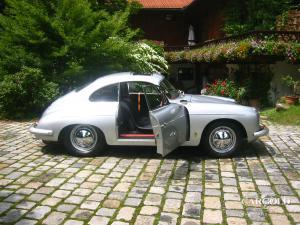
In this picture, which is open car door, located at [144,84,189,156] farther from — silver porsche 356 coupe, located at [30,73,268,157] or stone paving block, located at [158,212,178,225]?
stone paving block, located at [158,212,178,225]

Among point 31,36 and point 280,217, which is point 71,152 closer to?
point 280,217

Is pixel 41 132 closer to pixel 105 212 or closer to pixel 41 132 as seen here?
pixel 41 132

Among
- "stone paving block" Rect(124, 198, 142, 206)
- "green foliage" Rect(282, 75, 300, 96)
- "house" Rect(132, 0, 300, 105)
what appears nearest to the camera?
"stone paving block" Rect(124, 198, 142, 206)

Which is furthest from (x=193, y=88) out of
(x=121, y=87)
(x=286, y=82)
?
(x=121, y=87)

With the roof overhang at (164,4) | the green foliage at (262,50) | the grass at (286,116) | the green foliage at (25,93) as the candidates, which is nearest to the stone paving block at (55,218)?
the green foliage at (25,93)

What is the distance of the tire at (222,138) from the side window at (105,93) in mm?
1868

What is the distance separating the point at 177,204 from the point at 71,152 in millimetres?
2882

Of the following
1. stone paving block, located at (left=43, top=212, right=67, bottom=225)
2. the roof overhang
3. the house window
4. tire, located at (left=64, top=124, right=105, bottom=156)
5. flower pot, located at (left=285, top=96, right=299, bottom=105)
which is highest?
the roof overhang

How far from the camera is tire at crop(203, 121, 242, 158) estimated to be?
21.8 feet

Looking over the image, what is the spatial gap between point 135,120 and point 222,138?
169cm

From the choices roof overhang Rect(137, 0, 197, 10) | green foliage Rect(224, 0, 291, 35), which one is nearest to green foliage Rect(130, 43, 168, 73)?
green foliage Rect(224, 0, 291, 35)

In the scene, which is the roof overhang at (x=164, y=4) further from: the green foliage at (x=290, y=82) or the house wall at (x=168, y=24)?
the green foliage at (x=290, y=82)

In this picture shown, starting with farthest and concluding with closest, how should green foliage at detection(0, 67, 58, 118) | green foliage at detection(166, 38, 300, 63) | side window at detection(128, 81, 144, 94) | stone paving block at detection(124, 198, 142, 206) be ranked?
green foliage at detection(166, 38, 300, 63) < green foliage at detection(0, 67, 58, 118) < side window at detection(128, 81, 144, 94) < stone paving block at detection(124, 198, 142, 206)

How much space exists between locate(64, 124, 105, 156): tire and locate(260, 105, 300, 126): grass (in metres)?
5.70
